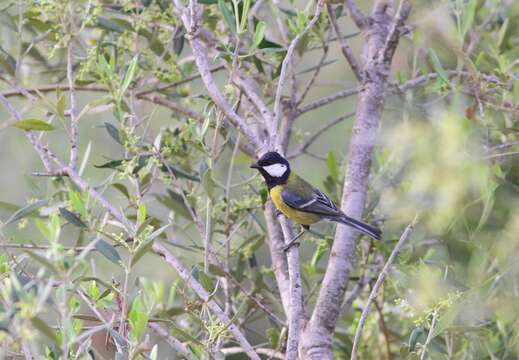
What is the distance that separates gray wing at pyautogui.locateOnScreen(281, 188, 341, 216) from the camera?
367 cm

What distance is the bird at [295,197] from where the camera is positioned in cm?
316

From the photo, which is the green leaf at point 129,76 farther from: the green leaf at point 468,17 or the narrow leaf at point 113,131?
the green leaf at point 468,17

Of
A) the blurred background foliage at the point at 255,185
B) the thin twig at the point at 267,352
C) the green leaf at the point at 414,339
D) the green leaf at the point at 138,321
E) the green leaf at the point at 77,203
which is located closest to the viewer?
the green leaf at the point at 138,321

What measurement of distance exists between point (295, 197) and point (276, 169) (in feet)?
1.47

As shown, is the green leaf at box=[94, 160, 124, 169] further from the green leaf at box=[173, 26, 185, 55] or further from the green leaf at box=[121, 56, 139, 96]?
the green leaf at box=[173, 26, 185, 55]

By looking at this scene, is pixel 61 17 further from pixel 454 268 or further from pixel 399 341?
pixel 399 341

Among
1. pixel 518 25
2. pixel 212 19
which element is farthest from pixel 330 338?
pixel 518 25

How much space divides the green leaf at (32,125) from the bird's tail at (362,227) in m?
1.06

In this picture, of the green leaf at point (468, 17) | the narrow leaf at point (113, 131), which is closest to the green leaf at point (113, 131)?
the narrow leaf at point (113, 131)

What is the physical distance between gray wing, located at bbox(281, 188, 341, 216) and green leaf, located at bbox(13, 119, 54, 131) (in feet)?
4.80

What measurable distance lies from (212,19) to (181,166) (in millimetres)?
604

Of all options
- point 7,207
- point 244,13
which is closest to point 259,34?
point 244,13

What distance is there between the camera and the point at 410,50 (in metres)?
3.63

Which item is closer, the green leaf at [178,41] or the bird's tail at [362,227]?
the bird's tail at [362,227]
